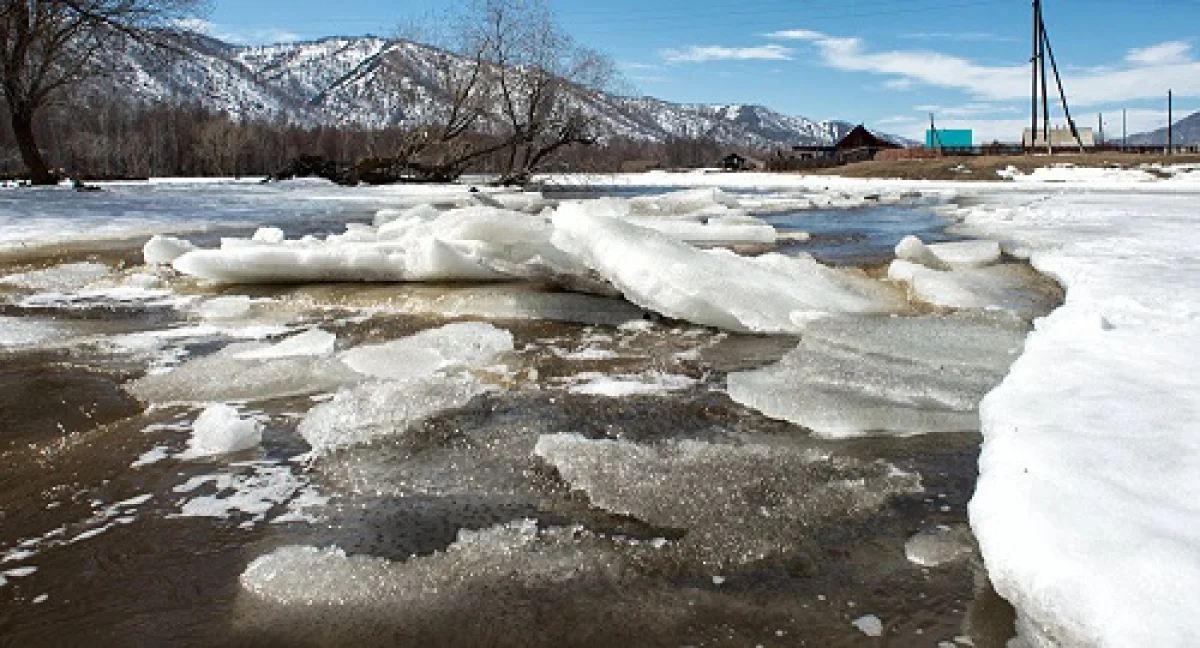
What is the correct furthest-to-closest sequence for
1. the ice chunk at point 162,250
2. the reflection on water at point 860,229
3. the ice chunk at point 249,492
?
the reflection on water at point 860,229 < the ice chunk at point 162,250 < the ice chunk at point 249,492

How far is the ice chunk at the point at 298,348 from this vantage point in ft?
12.0

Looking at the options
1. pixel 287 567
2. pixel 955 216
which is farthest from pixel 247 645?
pixel 955 216

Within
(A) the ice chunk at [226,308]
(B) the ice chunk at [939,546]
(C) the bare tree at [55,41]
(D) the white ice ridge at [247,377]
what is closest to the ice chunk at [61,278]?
(A) the ice chunk at [226,308]

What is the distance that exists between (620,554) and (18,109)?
73.3 feet

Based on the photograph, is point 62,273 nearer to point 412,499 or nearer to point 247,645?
point 412,499

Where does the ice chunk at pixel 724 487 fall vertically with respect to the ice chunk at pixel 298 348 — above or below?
below

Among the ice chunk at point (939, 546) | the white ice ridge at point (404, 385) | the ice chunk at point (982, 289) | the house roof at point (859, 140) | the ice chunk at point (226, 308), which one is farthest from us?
the house roof at point (859, 140)

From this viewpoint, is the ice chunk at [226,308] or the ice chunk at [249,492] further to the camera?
the ice chunk at [226,308]

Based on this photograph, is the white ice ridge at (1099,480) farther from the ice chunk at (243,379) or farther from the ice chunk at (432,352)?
the ice chunk at (243,379)

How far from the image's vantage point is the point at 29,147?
1944 centimetres

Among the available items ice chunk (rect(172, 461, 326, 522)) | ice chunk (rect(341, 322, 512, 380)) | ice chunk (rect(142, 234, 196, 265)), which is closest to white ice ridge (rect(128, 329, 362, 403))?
→ ice chunk (rect(341, 322, 512, 380))

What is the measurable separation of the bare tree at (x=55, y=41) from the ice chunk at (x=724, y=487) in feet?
58.1

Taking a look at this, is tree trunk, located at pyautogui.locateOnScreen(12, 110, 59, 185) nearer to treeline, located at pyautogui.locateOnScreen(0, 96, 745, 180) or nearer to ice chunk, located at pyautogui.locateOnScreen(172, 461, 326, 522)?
ice chunk, located at pyautogui.locateOnScreen(172, 461, 326, 522)

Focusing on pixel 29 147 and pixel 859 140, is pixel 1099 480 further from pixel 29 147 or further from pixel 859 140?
pixel 859 140
